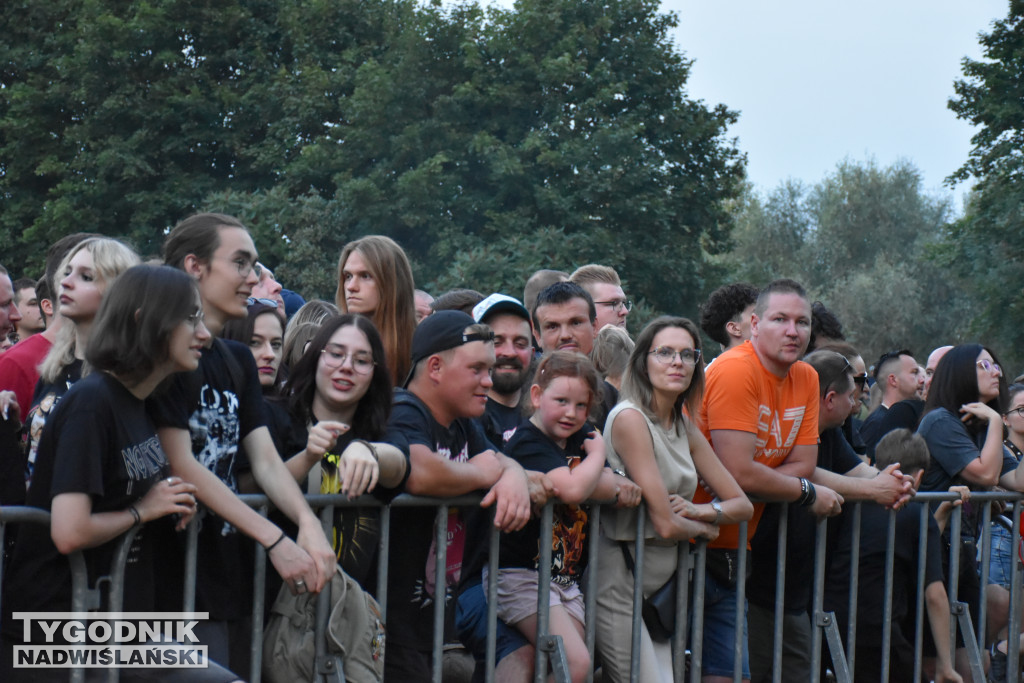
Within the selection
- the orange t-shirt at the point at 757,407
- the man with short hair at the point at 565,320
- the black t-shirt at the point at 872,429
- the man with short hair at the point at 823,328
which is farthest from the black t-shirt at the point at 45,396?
the black t-shirt at the point at 872,429

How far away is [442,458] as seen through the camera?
3.68 metres

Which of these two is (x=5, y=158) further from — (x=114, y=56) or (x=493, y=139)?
(x=493, y=139)

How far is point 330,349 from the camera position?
3740 millimetres

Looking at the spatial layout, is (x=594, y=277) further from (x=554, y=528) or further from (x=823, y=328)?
(x=554, y=528)

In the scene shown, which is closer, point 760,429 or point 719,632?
point 719,632

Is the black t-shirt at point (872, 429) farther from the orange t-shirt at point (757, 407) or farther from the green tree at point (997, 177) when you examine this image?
the green tree at point (997, 177)

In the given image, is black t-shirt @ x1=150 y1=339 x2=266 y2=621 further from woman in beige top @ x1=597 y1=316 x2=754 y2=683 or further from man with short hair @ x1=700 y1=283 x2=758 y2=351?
man with short hair @ x1=700 y1=283 x2=758 y2=351

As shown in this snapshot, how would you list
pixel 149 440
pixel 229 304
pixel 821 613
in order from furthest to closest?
1. pixel 821 613
2. pixel 229 304
3. pixel 149 440

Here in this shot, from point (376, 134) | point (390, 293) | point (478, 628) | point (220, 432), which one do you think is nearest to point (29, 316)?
point (390, 293)

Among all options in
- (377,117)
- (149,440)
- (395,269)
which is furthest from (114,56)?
(149,440)

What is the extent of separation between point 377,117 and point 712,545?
2064cm

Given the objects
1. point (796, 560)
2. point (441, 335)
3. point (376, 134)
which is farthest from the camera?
point (376, 134)

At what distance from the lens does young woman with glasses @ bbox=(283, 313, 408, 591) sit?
12.0 ft
